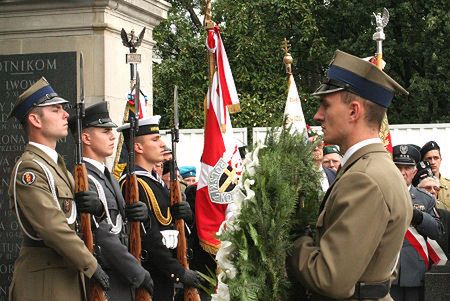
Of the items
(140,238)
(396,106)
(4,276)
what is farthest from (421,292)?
(396,106)

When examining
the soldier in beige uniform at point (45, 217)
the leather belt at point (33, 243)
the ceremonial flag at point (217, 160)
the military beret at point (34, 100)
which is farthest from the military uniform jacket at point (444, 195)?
the leather belt at point (33, 243)

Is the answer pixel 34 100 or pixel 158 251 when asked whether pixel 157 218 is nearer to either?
pixel 158 251

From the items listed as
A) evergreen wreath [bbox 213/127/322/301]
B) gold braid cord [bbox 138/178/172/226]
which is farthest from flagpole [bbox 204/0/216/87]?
evergreen wreath [bbox 213/127/322/301]

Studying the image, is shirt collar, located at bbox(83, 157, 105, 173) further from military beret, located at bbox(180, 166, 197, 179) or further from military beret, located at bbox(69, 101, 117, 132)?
military beret, located at bbox(180, 166, 197, 179)

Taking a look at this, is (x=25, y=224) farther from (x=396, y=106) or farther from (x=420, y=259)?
(x=396, y=106)

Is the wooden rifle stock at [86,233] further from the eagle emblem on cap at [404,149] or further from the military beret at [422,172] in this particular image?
the military beret at [422,172]

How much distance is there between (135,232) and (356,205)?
2.93m

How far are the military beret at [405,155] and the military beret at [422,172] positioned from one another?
0.20 meters

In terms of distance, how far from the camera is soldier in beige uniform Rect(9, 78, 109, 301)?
5.47 metres

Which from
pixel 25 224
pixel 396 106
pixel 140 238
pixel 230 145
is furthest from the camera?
pixel 396 106

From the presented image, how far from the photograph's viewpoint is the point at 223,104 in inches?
353

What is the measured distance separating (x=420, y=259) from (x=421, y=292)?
0.28 m

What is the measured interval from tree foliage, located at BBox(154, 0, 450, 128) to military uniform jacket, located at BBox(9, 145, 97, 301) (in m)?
17.7

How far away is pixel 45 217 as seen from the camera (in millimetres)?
5449
